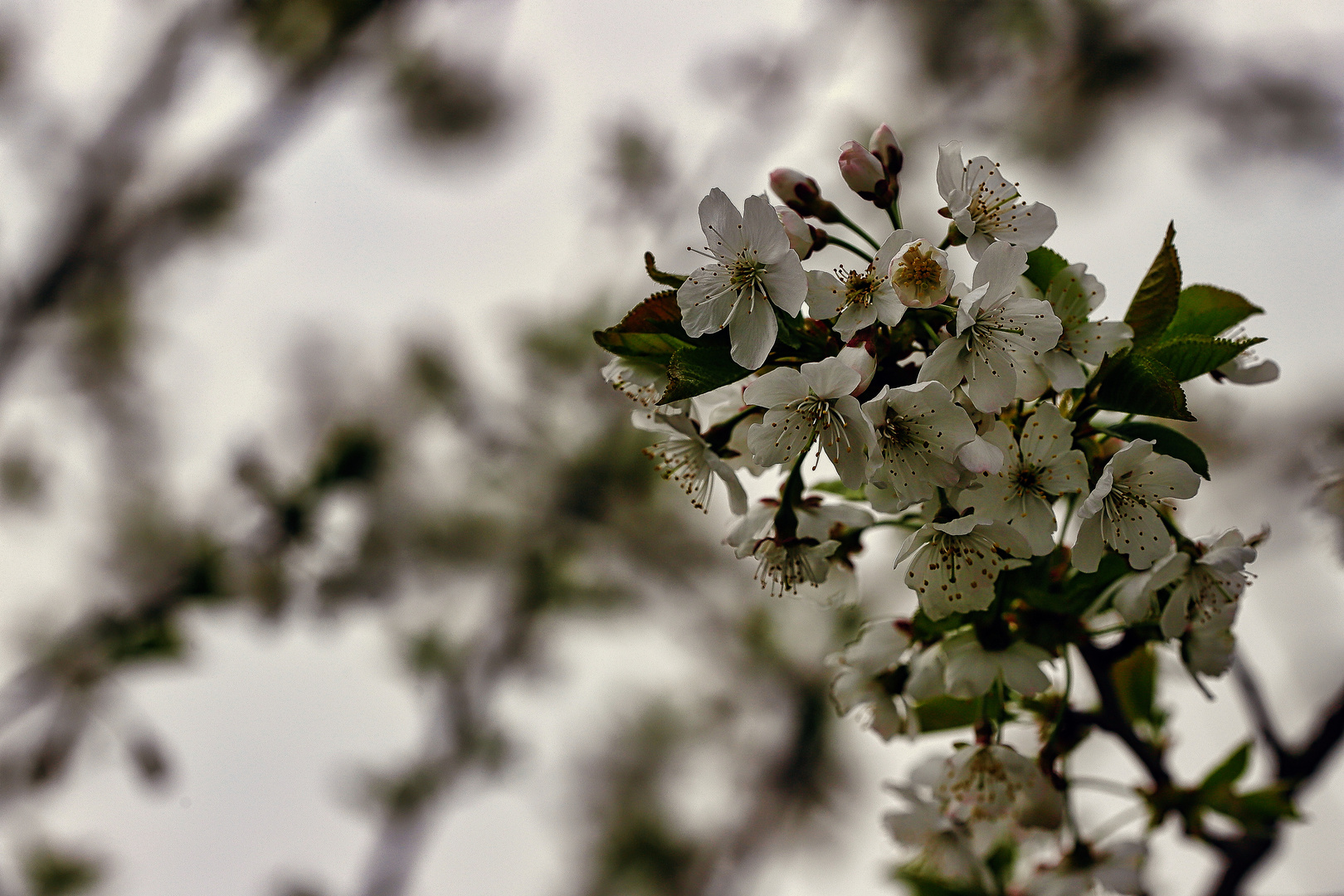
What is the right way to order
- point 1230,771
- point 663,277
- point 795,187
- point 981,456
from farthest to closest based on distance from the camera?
point 1230,771 < point 795,187 < point 663,277 < point 981,456

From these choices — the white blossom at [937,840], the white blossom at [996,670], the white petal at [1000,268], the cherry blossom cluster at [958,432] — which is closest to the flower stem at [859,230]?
the cherry blossom cluster at [958,432]

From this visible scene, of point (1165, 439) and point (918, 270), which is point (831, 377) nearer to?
point (918, 270)

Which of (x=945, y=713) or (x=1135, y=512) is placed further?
(x=945, y=713)

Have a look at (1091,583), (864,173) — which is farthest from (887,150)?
(1091,583)

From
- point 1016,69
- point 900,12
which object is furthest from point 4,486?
point 1016,69

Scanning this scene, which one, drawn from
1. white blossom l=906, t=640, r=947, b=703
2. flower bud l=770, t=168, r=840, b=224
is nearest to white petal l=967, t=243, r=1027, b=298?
flower bud l=770, t=168, r=840, b=224

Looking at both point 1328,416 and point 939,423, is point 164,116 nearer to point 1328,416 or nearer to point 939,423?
point 939,423
